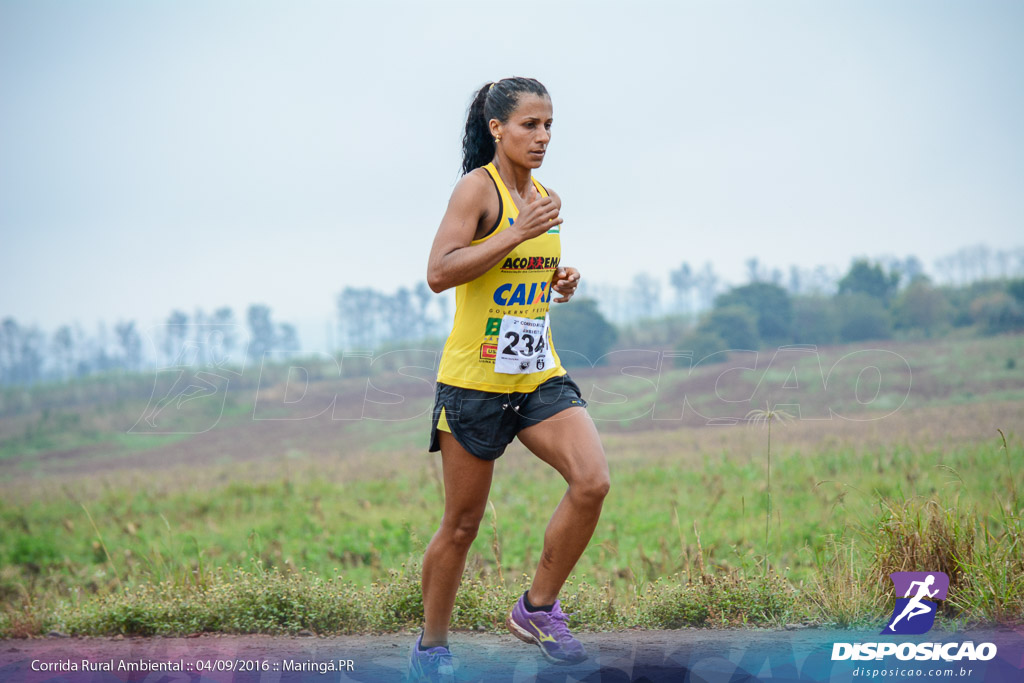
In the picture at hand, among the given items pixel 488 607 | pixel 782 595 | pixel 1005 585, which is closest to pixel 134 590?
pixel 488 607

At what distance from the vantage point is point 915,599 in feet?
14.6

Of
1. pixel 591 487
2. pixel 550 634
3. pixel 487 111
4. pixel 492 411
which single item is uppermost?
pixel 487 111

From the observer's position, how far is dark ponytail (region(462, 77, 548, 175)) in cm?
369

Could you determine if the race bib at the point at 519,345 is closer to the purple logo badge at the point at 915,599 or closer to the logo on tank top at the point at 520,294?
the logo on tank top at the point at 520,294

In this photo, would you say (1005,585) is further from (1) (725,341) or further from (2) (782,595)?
(1) (725,341)

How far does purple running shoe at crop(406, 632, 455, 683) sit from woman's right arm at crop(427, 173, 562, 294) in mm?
1578

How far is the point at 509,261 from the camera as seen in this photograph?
3.60m

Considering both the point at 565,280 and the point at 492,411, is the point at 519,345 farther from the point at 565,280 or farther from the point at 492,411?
the point at 565,280

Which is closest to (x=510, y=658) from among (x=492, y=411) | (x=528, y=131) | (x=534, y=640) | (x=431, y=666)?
(x=534, y=640)

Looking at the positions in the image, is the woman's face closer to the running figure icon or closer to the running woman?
the running woman

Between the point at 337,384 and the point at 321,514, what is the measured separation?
819 inches

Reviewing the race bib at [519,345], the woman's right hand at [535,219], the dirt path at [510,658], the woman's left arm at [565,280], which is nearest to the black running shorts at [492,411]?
the race bib at [519,345]

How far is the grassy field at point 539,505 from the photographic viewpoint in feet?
15.6

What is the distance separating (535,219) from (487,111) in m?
0.70
